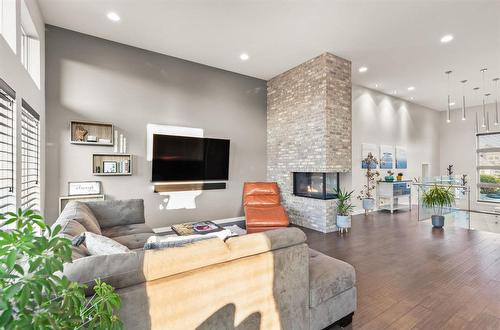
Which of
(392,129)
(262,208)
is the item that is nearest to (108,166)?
(262,208)

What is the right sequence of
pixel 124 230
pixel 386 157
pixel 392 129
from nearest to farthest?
pixel 124 230
pixel 386 157
pixel 392 129

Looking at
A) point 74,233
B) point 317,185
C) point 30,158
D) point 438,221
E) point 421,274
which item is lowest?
point 421,274

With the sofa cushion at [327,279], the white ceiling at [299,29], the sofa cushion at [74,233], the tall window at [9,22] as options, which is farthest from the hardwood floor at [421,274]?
the tall window at [9,22]

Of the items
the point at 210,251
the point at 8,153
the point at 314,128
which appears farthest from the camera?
the point at 314,128

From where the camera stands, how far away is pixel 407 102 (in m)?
8.04

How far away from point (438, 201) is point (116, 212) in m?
6.20

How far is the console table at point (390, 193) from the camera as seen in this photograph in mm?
6531

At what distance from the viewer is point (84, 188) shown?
154 inches

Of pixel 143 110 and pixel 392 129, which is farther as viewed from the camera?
pixel 392 129

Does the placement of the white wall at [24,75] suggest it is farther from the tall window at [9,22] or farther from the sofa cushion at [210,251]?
the sofa cushion at [210,251]

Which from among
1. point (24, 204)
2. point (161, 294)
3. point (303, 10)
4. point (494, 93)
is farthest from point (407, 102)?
point (24, 204)

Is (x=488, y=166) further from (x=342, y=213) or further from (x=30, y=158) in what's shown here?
(x=30, y=158)

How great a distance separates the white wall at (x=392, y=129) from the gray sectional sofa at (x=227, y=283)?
3.80 meters

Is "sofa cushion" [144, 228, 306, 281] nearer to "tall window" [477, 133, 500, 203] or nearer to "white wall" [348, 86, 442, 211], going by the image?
"white wall" [348, 86, 442, 211]
